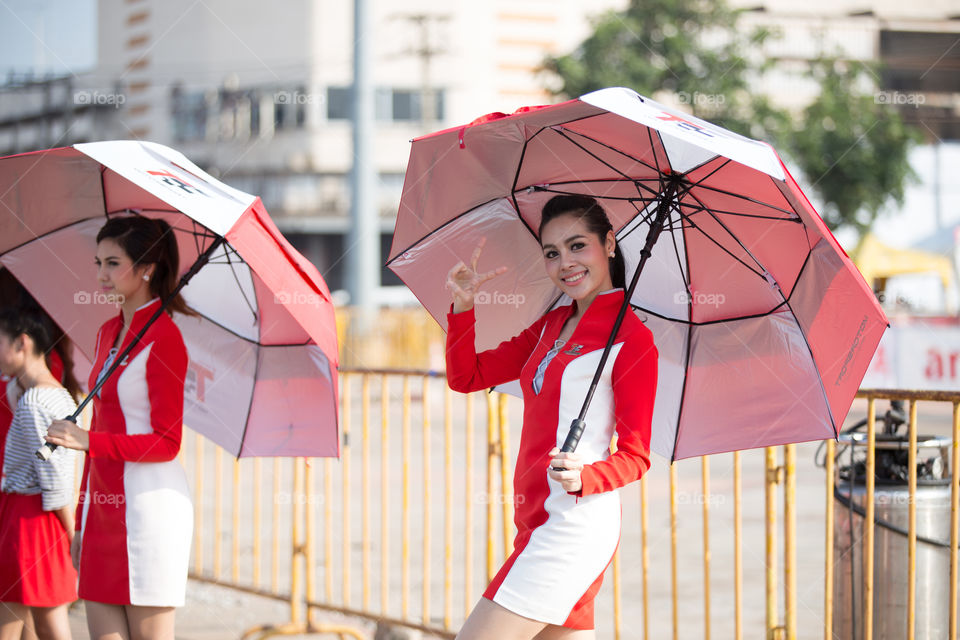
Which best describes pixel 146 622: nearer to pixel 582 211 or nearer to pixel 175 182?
pixel 175 182

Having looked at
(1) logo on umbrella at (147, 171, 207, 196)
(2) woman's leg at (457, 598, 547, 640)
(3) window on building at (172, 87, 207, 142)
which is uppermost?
(3) window on building at (172, 87, 207, 142)

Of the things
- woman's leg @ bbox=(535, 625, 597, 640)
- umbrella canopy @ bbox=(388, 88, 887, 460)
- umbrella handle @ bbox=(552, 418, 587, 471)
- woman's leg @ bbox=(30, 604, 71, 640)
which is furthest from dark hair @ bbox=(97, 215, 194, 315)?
woman's leg @ bbox=(535, 625, 597, 640)

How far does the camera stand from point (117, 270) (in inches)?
139

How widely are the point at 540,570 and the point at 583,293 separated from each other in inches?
32.8

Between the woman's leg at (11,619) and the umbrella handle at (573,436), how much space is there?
2.59m

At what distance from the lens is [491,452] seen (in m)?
5.23

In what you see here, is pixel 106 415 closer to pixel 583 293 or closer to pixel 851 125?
pixel 583 293

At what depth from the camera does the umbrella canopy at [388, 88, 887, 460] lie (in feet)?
10.3

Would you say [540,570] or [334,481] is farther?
[334,481]

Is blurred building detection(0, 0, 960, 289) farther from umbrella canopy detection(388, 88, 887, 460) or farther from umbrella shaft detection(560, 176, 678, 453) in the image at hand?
umbrella shaft detection(560, 176, 678, 453)

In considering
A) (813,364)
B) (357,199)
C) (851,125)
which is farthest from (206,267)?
(851,125)

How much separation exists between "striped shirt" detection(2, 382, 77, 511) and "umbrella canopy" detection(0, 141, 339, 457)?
45 centimetres

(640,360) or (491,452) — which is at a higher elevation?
(640,360)

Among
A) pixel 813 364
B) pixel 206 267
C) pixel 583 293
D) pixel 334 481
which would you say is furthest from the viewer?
pixel 334 481
